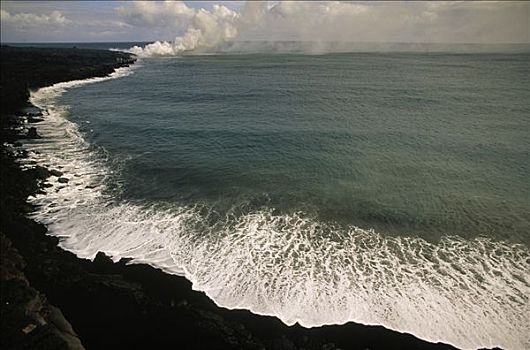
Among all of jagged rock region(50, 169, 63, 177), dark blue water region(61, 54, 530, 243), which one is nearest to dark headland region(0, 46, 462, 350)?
dark blue water region(61, 54, 530, 243)

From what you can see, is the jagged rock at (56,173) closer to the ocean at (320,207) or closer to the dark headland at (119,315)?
the ocean at (320,207)

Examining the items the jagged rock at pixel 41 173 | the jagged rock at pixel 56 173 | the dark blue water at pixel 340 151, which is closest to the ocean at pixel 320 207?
the dark blue water at pixel 340 151

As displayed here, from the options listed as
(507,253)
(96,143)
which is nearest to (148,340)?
(507,253)

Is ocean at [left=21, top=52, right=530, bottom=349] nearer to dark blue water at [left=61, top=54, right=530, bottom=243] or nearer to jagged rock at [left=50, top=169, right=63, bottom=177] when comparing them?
dark blue water at [left=61, top=54, right=530, bottom=243]

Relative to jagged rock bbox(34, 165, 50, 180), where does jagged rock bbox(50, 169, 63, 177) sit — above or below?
below

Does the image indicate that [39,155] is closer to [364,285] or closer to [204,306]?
[204,306]

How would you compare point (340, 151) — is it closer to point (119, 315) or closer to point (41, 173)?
point (119, 315)
